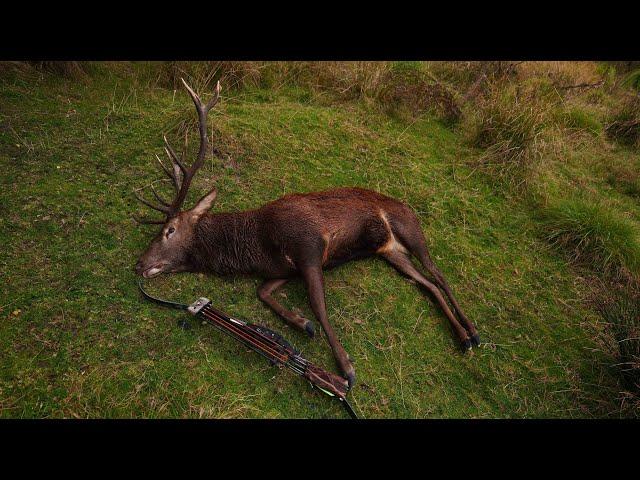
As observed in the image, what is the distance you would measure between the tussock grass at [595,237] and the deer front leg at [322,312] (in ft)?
9.62

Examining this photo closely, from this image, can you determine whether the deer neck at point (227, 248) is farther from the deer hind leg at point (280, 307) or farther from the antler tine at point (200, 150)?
the antler tine at point (200, 150)

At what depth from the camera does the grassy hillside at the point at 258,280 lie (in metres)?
3.29

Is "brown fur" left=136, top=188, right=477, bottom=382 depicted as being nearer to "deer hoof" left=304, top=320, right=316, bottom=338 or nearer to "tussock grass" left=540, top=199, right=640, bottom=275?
"deer hoof" left=304, top=320, right=316, bottom=338

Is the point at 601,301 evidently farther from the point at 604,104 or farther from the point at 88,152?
the point at 604,104

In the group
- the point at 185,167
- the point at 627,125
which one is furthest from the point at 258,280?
the point at 627,125

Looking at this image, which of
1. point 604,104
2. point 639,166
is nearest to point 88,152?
point 639,166

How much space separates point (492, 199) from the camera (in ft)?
18.6

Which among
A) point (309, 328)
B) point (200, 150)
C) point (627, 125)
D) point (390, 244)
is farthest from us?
point (627, 125)

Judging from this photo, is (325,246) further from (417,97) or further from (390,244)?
(417,97)

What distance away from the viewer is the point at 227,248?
418cm

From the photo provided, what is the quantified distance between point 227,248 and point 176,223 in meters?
0.54

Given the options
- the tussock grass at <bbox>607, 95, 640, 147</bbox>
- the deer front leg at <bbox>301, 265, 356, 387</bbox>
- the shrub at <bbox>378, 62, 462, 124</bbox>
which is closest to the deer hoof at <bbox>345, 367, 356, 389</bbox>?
the deer front leg at <bbox>301, 265, 356, 387</bbox>

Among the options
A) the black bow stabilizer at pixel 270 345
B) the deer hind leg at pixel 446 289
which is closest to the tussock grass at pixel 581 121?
the deer hind leg at pixel 446 289

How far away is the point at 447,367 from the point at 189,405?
2.10 meters
